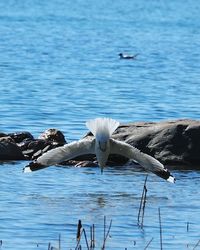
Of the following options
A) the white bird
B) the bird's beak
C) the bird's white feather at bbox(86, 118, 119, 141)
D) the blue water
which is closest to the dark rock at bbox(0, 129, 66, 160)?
the blue water

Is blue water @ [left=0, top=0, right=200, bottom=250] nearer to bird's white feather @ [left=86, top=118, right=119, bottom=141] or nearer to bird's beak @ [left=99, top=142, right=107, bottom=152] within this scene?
bird's beak @ [left=99, top=142, right=107, bottom=152]

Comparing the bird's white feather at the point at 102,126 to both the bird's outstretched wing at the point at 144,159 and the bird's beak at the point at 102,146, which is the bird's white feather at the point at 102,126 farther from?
the bird's outstretched wing at the point at 144,159

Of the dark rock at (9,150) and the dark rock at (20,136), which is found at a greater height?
the dark rock at (20,136)

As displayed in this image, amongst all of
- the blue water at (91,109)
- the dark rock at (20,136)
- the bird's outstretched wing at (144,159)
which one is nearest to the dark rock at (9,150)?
the blue water at (91,109)

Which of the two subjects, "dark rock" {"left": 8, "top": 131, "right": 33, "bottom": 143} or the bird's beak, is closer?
the bird's beak

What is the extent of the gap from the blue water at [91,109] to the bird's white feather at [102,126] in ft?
2.47

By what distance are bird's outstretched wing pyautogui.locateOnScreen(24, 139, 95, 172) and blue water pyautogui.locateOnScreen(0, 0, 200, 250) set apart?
1.17 ft

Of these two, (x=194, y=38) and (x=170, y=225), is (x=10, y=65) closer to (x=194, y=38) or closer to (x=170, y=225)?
(x=194, y=38)

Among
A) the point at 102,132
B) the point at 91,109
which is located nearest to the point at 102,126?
the point at 102,132

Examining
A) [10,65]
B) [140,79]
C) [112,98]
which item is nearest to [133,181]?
[112,98]

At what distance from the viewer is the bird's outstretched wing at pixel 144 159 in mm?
14227

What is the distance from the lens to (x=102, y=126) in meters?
14.1

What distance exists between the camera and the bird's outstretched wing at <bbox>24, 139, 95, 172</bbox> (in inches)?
561

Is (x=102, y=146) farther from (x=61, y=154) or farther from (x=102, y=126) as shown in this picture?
(x=61, y=154)
